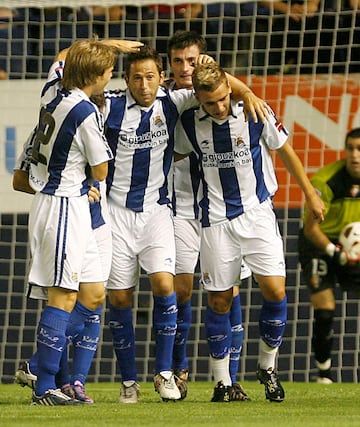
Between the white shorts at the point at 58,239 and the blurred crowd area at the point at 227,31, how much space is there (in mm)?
3724

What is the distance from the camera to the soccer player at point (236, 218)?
6.23 meters

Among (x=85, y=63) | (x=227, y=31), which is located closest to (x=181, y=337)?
(x=85, y=63)

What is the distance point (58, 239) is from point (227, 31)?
4.14 m

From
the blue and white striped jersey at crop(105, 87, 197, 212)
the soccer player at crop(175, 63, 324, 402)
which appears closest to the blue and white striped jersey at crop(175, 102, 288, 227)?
the soccer player at crop(175, 63, 324, 402)

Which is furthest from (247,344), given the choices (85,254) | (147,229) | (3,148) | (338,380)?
(85,254)

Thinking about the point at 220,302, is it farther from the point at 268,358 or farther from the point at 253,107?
the point at 253,107

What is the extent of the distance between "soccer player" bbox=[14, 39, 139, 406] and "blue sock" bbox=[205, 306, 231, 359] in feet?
3.02

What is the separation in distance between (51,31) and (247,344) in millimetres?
2765

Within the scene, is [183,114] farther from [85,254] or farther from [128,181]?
[85,254]

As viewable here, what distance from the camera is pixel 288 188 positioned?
9016 mm

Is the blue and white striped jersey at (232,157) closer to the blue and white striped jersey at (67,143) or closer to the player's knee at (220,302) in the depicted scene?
the player's knee at (220,302)

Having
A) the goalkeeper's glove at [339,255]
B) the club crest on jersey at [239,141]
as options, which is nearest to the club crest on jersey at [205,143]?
the club crest on jersey at [239,141]

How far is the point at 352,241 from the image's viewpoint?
7.78 metres

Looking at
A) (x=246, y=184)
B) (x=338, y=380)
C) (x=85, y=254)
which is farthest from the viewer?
(x=338, y=380)
